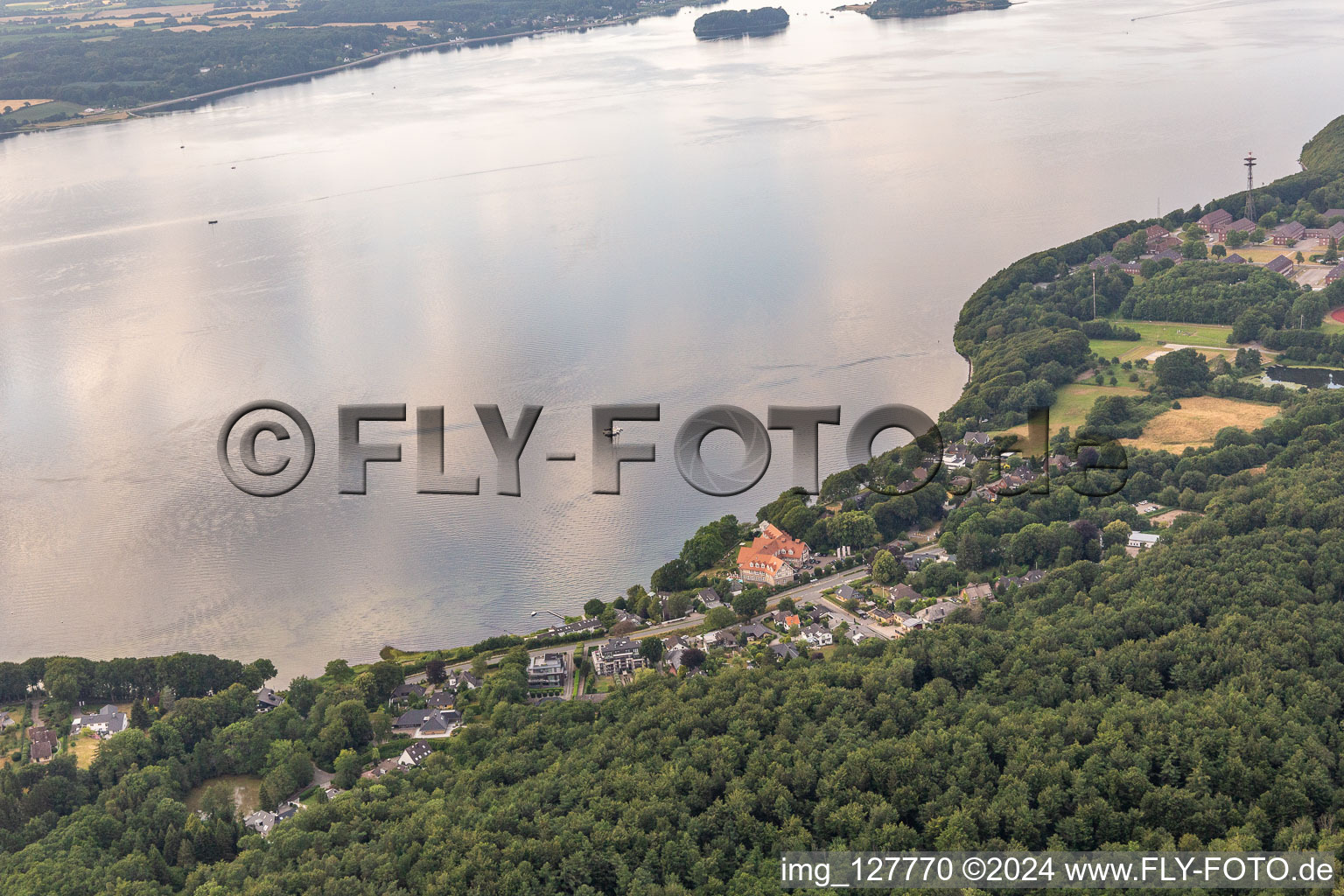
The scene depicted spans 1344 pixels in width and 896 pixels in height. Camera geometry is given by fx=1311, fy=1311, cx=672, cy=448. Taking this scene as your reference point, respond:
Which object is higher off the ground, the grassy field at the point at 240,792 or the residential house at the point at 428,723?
the residential house at the point at 428,723

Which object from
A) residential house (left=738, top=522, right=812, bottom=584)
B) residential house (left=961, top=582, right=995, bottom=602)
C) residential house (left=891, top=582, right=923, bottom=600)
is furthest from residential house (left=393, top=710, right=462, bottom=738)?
residential house (left=961, top=582, right=995, bottom=602)

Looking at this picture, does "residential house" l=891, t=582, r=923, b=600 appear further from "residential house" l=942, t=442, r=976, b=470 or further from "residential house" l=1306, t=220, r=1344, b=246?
"residential house" l=1306, t=220, r=1344, b=246

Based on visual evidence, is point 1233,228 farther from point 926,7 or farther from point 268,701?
point 926,7

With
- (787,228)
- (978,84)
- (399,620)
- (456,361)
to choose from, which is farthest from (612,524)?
(978,84)

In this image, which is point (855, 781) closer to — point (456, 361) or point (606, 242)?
point (456, 361)

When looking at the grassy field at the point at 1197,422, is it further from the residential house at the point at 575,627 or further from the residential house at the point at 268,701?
the residential house at the point at 268,701
